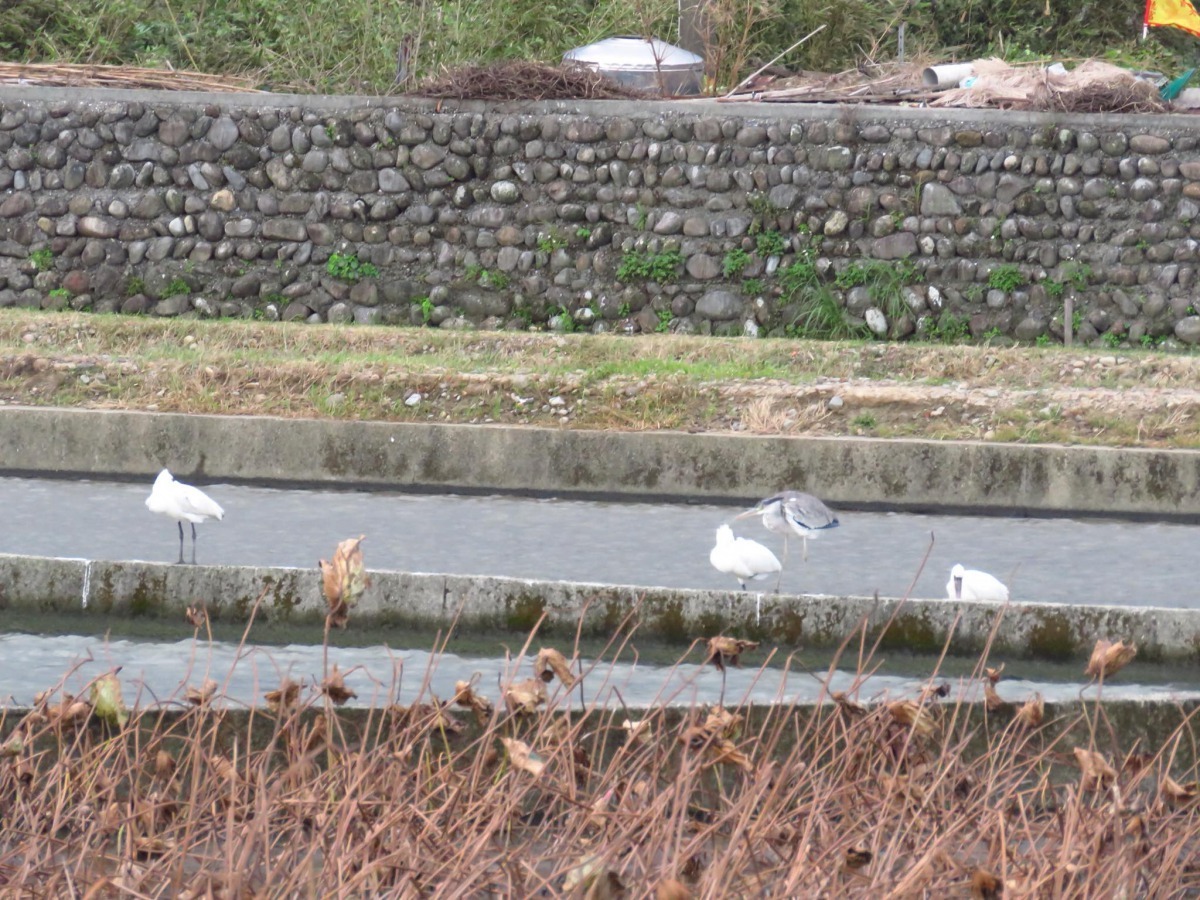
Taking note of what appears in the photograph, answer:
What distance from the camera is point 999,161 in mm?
13906

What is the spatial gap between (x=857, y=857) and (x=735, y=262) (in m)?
10.9

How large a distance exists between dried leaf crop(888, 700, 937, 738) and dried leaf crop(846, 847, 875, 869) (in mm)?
424

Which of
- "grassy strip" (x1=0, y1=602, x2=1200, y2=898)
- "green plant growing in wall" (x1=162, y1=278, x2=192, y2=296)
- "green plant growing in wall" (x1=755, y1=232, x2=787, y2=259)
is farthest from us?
"green plant growing in wall" (x1=162, y1=278, x2=192, y2=296)

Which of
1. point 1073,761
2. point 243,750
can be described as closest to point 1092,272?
point 1073,761

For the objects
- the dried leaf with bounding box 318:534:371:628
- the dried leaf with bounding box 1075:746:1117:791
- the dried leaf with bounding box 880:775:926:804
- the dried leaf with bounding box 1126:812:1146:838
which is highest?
the dried leaf with bounding box 318:534:371:628

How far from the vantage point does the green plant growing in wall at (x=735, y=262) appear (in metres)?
14.1

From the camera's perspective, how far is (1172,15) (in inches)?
644

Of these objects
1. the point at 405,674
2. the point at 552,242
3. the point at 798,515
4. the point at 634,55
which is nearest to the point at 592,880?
the point at 405,674

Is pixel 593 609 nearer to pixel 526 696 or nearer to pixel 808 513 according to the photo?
pixel 808 513

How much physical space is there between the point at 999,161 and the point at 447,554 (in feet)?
25.0

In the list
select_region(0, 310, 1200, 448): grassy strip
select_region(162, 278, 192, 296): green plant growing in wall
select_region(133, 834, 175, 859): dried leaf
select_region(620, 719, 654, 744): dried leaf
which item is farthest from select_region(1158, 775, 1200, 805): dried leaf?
select_region(162, 278, 192, 296): green plant growing in wall

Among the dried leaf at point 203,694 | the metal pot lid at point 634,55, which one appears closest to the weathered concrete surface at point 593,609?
the dried leaf at point 203,694

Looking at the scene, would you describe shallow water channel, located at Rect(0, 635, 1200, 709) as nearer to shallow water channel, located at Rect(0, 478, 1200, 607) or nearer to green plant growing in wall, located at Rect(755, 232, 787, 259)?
shallow water channel, located at Rect(0, 478, 1200, 607)

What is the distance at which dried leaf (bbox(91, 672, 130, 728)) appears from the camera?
4.15 m
